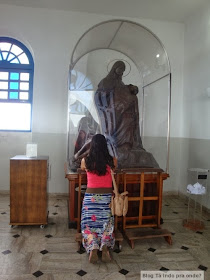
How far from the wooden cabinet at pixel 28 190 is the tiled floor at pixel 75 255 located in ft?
0.61

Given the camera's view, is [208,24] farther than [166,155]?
Yes

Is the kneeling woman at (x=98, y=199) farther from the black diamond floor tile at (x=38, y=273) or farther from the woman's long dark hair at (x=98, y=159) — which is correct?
the black diamond floor tile at (x=38, y=273)

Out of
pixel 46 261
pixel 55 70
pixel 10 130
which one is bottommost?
pixel 46 261

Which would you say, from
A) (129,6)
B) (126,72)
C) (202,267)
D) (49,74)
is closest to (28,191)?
(202,267)

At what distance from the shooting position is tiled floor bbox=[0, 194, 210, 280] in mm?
2572

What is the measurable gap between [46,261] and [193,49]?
4.68 m

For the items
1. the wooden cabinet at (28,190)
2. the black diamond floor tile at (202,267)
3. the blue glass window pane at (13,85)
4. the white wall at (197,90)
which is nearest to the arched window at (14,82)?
the blue glass window pane at (13,85)

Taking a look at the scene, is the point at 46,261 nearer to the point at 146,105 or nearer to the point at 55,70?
the point at 146,105

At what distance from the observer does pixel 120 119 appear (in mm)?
4086

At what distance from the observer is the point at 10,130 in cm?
529

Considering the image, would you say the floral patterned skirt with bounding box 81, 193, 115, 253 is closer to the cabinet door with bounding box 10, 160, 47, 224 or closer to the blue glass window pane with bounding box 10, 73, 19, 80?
the cabinet door with bounding box 10, 160, 47, 224

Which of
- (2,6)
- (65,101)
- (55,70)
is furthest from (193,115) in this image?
(2,6)

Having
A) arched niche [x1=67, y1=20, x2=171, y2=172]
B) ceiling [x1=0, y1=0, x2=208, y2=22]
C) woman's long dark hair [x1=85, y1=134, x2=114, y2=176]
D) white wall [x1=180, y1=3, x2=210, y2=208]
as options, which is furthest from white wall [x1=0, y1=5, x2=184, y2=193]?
woman's long dark hair [x1=85, y1=134, x2=114, y2=176]

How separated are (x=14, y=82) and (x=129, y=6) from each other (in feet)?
9.10
